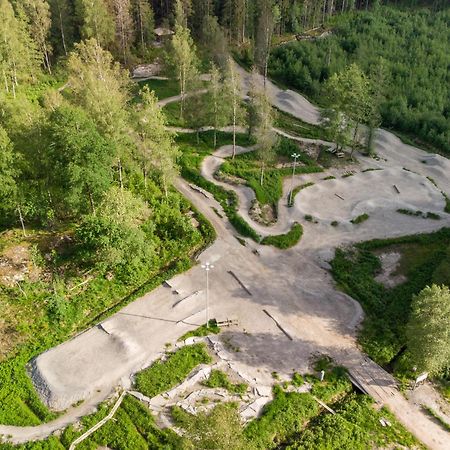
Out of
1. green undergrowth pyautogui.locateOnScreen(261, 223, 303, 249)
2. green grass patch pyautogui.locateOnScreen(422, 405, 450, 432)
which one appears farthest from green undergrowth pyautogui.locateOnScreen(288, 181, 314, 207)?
green grass patch pyautogui.locateOnScreen(422, 405, 450, 432)

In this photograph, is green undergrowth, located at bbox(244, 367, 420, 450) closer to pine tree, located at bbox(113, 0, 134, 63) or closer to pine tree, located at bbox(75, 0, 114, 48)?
pine tree, located at bbox(75, 0, 114, 48)

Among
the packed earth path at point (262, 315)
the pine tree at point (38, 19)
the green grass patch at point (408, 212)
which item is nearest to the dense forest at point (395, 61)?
the green grass patch at point (408, 212)

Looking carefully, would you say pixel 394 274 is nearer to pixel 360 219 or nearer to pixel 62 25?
pixel 360 219

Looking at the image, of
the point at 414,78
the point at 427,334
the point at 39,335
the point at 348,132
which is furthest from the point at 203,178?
the point at 414,78

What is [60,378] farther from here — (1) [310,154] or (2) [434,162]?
(2) [434,162]

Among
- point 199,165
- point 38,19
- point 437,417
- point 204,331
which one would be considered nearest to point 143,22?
point 38,19

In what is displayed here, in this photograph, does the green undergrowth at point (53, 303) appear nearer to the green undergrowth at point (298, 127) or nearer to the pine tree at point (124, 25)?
the green undergrowth at point (298, 127)
